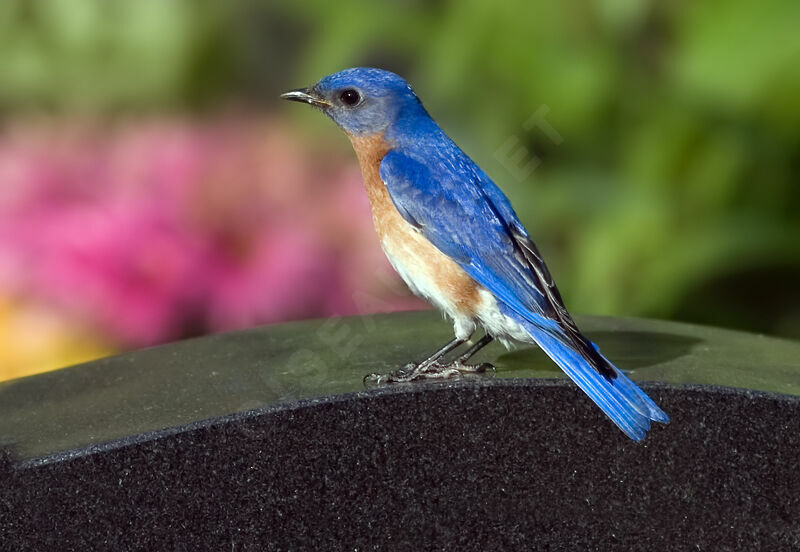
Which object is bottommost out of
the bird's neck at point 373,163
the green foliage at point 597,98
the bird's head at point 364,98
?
the green foliage at point 597,98

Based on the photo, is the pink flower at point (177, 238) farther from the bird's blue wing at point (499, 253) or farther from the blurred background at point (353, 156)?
the bird's blue wing at point (499, 253)

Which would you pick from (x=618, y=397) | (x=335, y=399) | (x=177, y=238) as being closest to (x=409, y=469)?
(x=335, y=399)

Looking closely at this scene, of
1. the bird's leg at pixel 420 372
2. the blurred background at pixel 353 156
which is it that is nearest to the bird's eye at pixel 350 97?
the bird's leg at pixel 420 372

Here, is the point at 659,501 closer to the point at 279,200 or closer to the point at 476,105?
the point at 279,200

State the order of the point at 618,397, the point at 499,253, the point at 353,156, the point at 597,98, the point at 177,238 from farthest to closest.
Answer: the point at 597,98 < the point at 353,156 < the point at 177,238 < the point at 499,253 < the point at 618,397

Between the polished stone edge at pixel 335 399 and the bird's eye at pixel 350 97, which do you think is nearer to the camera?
the polished stone edge at pixel 335 399

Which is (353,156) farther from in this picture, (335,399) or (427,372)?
(335,399)
